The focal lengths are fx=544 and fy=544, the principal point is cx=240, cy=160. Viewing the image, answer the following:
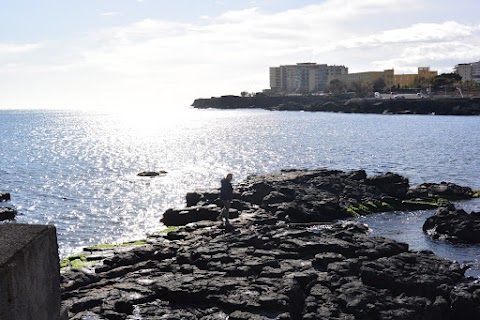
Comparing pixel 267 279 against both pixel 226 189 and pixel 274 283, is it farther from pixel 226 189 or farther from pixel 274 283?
pixel 226 189

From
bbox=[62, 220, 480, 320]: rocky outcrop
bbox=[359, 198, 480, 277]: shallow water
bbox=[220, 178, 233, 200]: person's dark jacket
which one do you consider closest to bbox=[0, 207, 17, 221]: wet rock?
bbox=[62, 220, 480, 320]: rocky outcrop

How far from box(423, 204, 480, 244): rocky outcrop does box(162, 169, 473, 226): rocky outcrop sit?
609 cm

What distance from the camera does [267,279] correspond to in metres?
19.0

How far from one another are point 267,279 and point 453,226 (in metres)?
15.4

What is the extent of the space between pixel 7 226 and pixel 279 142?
4046 inches

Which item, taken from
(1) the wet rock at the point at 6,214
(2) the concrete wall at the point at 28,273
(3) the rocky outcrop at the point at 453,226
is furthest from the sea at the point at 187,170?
(2) the concrete wall at the point at 28,273

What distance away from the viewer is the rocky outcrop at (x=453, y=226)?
29.0 meters

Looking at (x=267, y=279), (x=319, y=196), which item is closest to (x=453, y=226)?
(x=319, y=196)

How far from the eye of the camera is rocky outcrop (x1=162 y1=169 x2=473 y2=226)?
3406 centimetres

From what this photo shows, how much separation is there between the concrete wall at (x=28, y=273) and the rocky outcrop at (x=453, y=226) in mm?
25693

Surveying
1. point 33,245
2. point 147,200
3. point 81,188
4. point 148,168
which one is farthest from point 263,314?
point 148,168

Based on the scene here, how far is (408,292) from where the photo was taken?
729 inches

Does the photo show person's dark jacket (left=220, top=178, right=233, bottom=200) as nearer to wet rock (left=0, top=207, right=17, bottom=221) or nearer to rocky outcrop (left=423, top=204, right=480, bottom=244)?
rocky outcrop (left=423, top=204, right=480, bottom=244)

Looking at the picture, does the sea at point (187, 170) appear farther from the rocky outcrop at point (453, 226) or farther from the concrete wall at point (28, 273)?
the concrete wall at point (28, 273)
